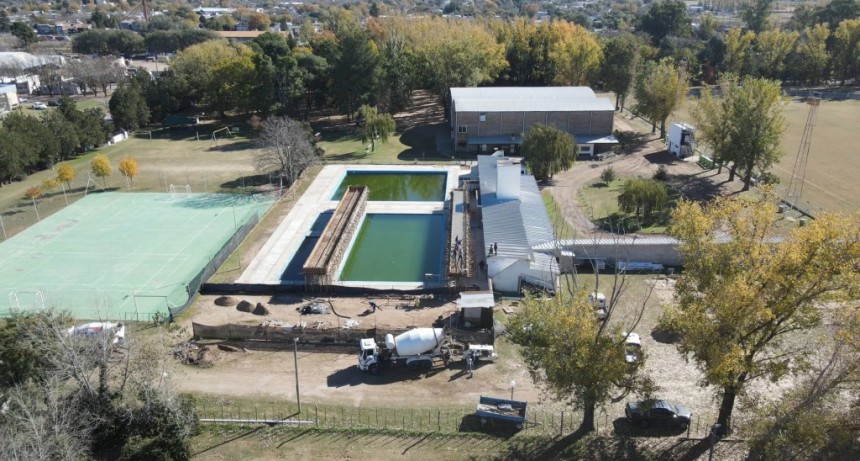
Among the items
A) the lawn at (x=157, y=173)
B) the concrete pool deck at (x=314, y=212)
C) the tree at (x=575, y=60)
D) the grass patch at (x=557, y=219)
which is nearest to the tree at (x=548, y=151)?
the grass patch at (x=557, y=219)

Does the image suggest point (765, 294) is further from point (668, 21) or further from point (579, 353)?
point (668, 21)

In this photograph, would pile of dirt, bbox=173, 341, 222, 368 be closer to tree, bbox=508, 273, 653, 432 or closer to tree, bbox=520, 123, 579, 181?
tree, bbox=508, 273, 653, 432

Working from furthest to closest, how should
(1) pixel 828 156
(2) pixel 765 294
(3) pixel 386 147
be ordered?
(3) pixel 386 147
(1) pixel 828 156
(2) pixel 765 294

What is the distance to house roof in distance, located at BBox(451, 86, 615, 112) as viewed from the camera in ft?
200

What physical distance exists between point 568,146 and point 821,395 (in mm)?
35139

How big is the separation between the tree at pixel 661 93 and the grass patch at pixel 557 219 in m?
20.0

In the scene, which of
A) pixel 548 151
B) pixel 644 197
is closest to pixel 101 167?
pixel 548 151

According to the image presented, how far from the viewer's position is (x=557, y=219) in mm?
44125

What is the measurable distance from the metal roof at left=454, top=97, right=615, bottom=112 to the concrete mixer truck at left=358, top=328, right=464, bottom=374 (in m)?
37.4

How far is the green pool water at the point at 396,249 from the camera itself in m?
37.8

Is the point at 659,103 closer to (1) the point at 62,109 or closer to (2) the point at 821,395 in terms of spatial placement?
(2) the point at 821,395

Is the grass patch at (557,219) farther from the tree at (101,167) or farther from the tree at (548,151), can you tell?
the tree at (101,167)

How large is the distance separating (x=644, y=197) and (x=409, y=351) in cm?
2314

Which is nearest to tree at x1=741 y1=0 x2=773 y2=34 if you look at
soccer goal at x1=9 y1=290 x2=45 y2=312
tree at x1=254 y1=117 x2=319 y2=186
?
tree at x1=254 y1=117 x2=319 y2=186
